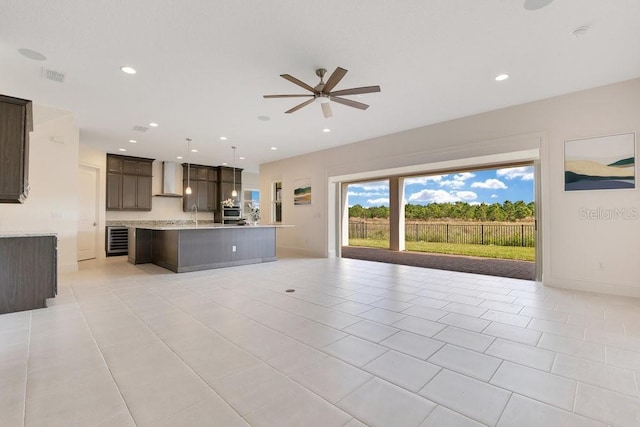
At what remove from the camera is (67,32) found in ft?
9.43

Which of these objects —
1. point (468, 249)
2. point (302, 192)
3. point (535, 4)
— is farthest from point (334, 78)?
point (468, 249)

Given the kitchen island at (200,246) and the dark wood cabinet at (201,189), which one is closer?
the kitchen island at (200,246)

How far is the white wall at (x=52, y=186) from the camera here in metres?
4.92

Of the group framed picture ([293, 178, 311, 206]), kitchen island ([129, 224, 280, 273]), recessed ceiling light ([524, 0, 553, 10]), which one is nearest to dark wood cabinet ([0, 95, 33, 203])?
kitchen island ([129, 224, 280, 273])

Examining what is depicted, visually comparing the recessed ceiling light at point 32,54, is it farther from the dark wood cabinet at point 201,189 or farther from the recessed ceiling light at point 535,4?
the dark wood cabinet at point 201,189

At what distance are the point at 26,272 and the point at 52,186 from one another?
273cm

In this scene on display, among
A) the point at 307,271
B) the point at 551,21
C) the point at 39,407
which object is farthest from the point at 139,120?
the point at 551,21

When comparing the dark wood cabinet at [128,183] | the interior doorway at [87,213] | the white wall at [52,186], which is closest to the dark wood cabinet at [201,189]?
the dark wood cabinet at [128,183]

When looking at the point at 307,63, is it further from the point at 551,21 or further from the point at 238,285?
the point at 238,285

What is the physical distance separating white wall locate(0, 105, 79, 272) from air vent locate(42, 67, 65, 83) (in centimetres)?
149

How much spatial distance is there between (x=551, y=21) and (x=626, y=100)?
7.66 ft

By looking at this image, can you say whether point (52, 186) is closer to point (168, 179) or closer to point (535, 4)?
point (168, 179)

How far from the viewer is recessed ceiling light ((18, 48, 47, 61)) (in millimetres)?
3201

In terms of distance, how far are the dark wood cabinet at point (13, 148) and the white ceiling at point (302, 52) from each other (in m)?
0.65
